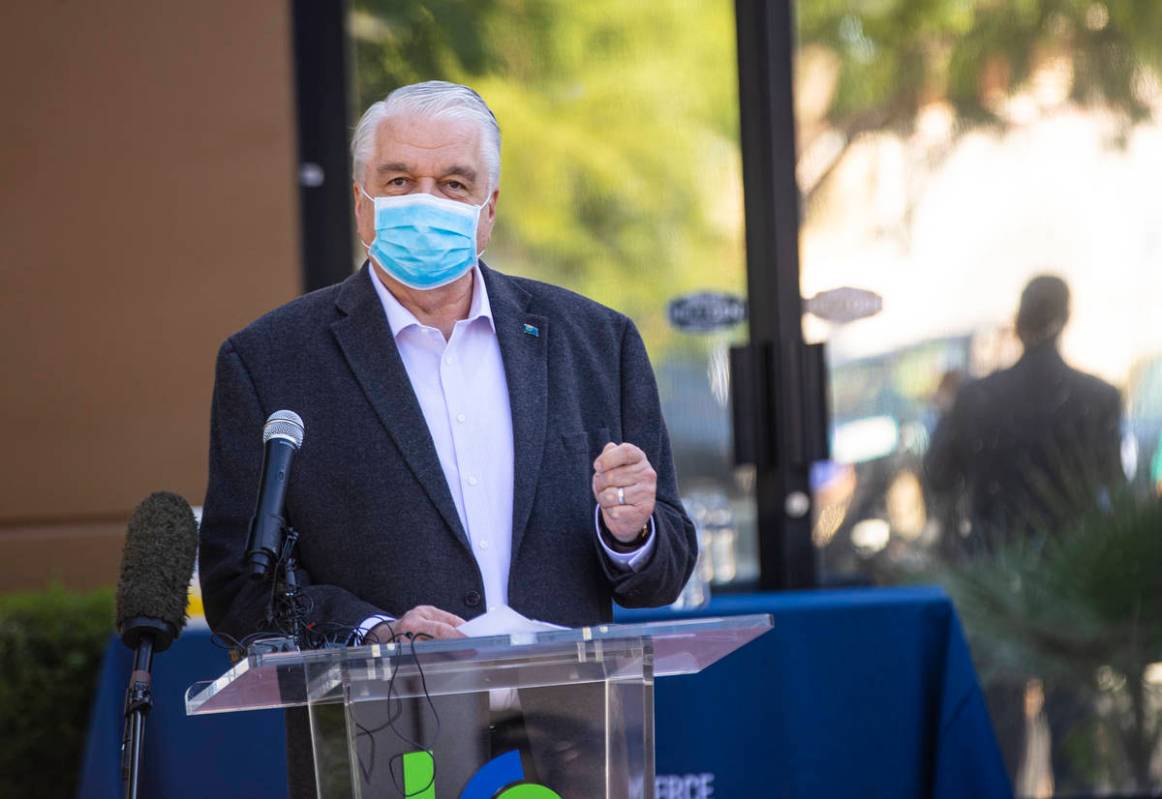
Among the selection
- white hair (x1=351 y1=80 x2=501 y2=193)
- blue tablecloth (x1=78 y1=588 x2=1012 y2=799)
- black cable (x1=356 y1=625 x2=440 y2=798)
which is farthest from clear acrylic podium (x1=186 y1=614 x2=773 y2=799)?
blue tablecloth (x1=78 y1=588 x2=1012 y2=799)

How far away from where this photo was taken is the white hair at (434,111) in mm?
2338

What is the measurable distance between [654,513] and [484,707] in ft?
2.06

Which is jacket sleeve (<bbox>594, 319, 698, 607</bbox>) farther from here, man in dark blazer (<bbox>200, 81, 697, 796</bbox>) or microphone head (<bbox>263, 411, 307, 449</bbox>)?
microphone head (<bbox>263, 411, 307, 449</bbox>)

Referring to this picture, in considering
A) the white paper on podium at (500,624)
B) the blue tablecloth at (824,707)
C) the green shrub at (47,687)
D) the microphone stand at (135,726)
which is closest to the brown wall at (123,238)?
the green shrub at (47,687)

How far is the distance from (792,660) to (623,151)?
197cm

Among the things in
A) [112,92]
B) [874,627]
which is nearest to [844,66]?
[874,627]

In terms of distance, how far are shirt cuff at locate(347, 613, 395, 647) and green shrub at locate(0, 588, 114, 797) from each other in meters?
2.28

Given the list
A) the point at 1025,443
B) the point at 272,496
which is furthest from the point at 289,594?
the point at 1025,443

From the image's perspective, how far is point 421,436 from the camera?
7.59ft

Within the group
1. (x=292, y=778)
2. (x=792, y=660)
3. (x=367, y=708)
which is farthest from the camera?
(x=792, y=660)

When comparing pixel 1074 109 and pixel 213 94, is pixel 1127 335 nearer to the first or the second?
pixel 1074 109

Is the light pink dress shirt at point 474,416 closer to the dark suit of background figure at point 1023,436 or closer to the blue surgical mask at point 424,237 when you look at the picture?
the blue surgical mask at point 424,237

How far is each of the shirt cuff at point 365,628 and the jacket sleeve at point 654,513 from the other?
0.39 m

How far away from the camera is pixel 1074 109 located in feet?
16.6
